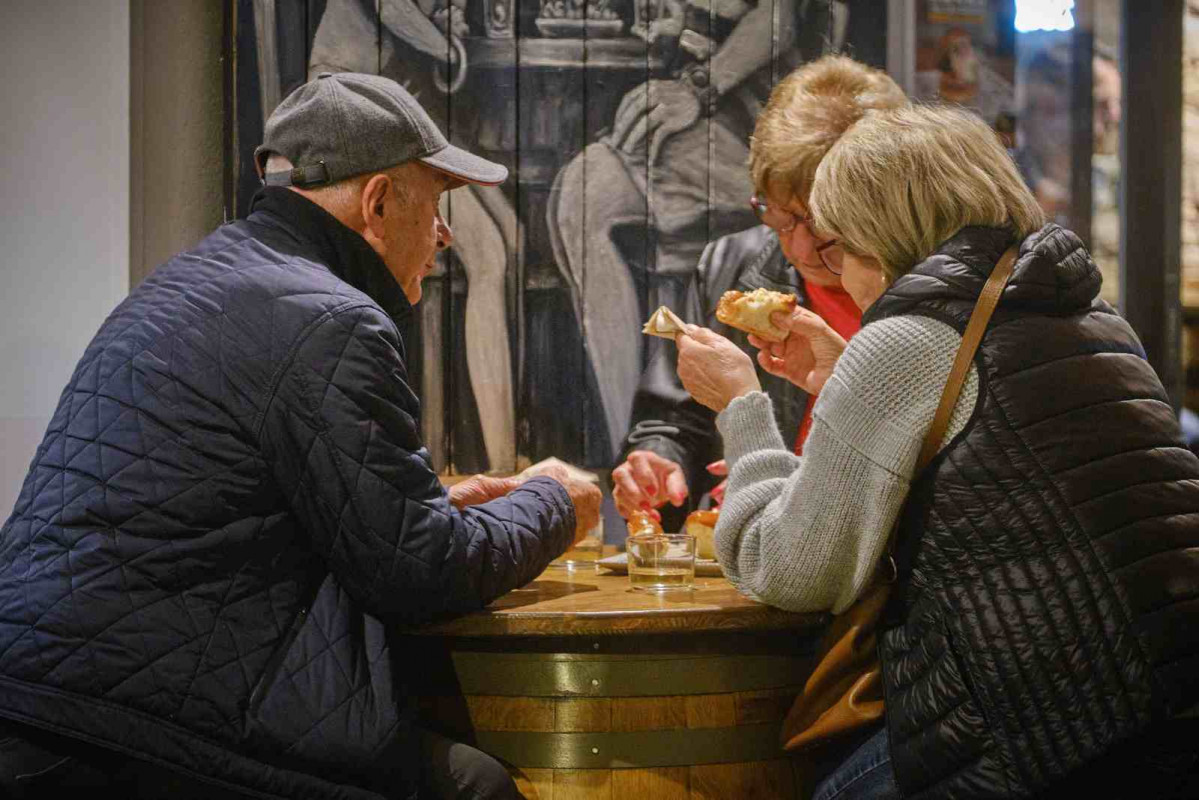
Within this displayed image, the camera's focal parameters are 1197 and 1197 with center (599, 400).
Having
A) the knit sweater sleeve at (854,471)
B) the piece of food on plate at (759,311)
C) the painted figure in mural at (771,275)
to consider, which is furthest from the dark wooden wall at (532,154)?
the knit sweater sleeve at (854,471)

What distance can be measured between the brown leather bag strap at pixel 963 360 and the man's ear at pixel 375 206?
1.08 metres

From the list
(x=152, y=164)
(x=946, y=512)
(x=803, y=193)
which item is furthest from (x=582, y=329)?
(x=946, y=512)

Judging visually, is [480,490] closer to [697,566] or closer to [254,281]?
[697,566]

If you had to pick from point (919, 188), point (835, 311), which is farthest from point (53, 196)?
point (919, 188)

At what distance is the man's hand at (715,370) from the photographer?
7.77ft

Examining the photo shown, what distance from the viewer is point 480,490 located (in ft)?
8.02

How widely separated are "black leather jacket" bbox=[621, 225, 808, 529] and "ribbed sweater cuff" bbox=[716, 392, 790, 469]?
1393 mm

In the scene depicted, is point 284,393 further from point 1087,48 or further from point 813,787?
point 1087,48

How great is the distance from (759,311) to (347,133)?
1.11 metres

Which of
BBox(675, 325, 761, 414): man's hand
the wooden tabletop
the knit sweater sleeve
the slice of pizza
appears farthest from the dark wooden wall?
the knit sweater sleeve

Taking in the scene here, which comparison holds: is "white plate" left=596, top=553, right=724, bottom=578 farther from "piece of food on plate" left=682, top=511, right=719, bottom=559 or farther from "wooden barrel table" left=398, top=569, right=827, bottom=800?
"wooden barrel table" left=398, top=569, right=827, bottom=800

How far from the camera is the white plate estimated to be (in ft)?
8.38

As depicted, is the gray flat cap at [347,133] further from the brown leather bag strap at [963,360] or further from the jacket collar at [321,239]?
the brown leather bag strap at [963,360]

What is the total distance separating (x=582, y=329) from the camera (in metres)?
3.84
